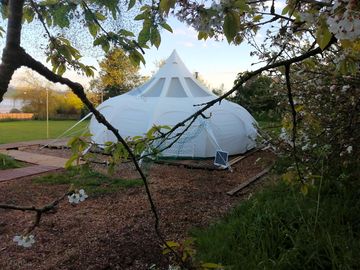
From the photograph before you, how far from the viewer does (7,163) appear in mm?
8102

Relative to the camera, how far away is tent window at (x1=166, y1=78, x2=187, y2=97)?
31.9 feet

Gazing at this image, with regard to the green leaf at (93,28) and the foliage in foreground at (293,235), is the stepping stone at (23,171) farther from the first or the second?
the green leaf at (93,28)

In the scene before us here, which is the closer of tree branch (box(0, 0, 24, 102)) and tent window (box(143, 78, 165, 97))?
tree branch (box(0, 0, 24, 102))

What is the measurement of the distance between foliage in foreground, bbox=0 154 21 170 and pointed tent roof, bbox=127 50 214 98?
11.4 feet

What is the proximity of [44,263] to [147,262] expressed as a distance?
1.01 meters

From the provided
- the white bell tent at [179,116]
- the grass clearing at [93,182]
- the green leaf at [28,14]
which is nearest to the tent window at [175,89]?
the white bell tent at [179,116]

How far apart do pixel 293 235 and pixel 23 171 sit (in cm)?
609

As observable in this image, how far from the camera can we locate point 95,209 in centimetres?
520

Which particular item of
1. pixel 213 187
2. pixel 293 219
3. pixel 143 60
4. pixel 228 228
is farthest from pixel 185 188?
pixel 143 60

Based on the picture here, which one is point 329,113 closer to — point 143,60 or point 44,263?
point 143,60

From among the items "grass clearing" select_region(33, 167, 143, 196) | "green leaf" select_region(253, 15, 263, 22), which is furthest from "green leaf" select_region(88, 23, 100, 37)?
"grass clearing" select_region(33, 167, 143, 196)

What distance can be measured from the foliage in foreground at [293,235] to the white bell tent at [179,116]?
461 cm

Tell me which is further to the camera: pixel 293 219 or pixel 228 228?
pixel 228 228

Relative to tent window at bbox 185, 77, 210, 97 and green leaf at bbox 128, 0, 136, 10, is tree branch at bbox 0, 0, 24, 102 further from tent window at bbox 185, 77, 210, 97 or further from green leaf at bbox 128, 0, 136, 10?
tent window at bbox 185, 77, 210, 97
